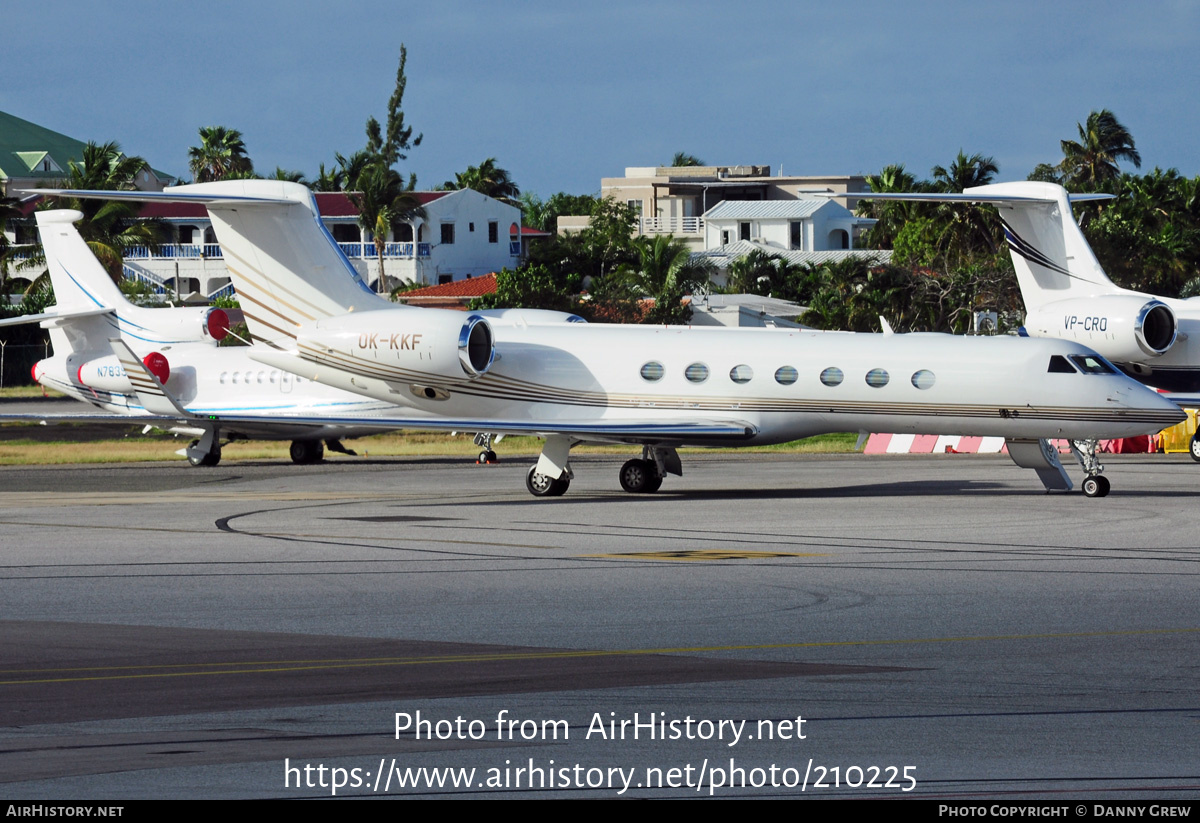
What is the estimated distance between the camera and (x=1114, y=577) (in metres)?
15.1

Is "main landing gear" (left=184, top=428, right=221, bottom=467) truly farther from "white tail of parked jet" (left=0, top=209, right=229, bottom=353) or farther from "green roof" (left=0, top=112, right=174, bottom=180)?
"green roof" (left=0, top=112, right=174, bottom=180)

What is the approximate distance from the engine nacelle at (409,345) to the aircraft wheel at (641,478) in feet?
9.69

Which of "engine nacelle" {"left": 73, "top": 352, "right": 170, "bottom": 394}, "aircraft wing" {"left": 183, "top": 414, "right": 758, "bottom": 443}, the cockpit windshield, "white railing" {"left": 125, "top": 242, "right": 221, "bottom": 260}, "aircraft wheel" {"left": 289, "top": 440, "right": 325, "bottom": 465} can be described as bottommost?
"aircraft wheel" {"left": 289, "top": 440, "right": 325, "bottom": 465}

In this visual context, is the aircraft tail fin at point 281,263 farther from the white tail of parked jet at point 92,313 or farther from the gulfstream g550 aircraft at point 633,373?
the white tail of parked jet at point 92,313

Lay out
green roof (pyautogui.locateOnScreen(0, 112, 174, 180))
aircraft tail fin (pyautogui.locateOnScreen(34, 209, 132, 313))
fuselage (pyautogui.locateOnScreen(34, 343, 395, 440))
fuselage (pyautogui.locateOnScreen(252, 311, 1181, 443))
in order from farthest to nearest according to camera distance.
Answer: green roof (pyautogui.locateOnScreen(0, 112, 174, 180)) < aircraft tail fin (pyautogui.locateOnScreen(34, 209, 132, 313)) < fuselage (pyautogui.locateOnScreen(34, 343, 395, 440)) < fuselage (pyautogui.locateOnScreen(252, 311, 1181, 443))

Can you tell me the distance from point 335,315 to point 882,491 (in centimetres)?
987

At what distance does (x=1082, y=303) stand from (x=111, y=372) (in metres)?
21.3

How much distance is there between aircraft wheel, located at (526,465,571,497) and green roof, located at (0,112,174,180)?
91.9 meters

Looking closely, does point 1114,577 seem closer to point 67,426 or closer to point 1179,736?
point 1179,736

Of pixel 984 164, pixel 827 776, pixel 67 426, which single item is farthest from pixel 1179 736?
pixel 984 164

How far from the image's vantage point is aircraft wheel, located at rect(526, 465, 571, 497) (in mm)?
25000

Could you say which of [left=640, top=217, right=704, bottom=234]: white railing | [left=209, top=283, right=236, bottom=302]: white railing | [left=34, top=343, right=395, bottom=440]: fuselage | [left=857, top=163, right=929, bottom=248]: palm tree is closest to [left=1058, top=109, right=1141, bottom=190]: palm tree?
[left=857, top=163, right=929, bottom=248]: palm tree

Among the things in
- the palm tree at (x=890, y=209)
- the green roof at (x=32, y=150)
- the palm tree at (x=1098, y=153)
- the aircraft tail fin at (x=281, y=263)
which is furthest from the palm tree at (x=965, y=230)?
the green roof at (x=32, y=150)

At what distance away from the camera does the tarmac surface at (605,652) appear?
7641 mm
